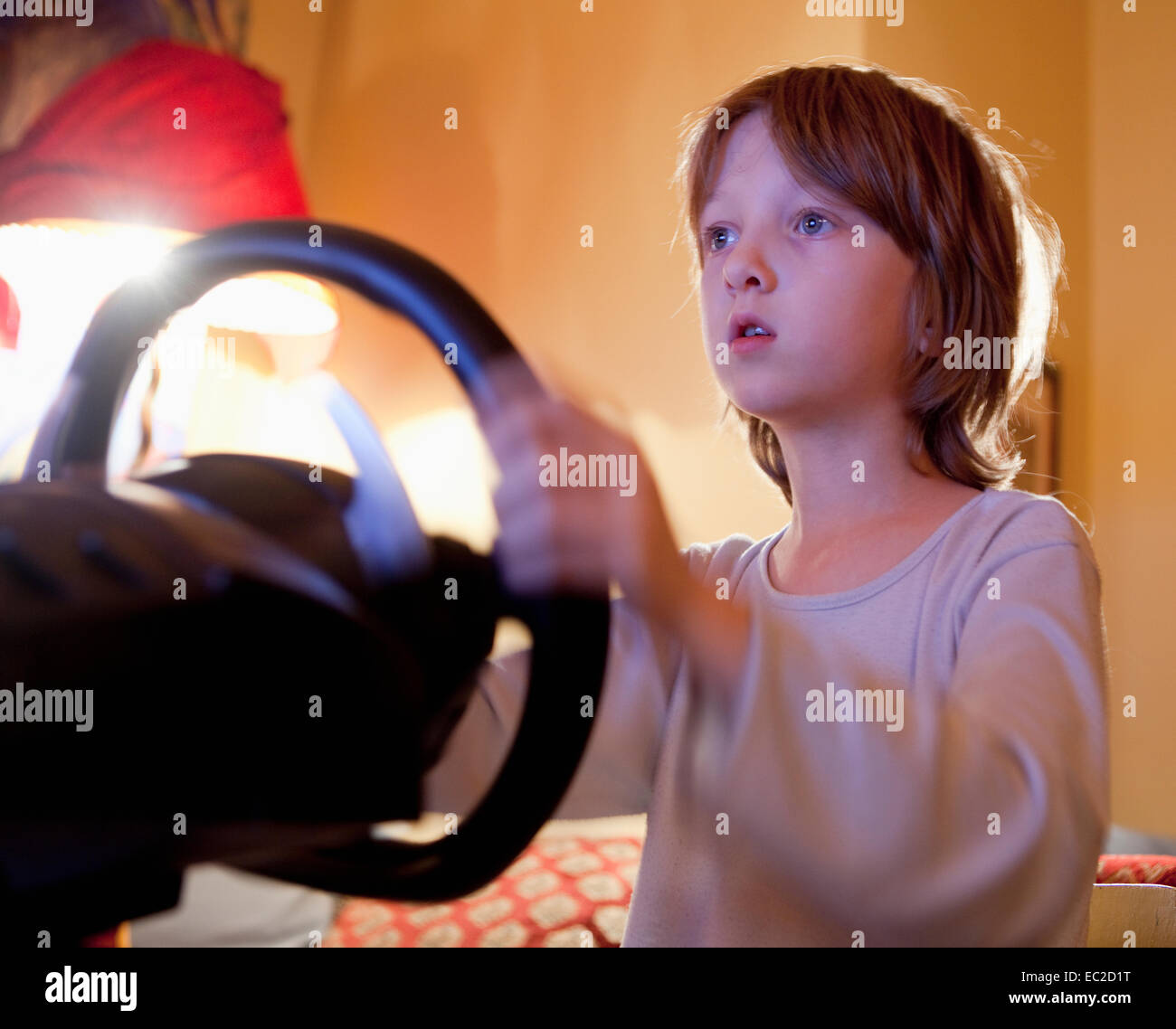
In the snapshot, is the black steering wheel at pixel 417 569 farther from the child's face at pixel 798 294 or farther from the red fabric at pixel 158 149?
the red fabric at pixel 158 149

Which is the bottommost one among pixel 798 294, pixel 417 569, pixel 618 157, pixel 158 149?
pixel 417 569

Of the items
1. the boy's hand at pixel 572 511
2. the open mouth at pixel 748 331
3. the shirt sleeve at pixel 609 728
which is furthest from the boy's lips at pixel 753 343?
the boy's hand at pixel 572 511

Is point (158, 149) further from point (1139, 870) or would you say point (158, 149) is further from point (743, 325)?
point (1139, 870)

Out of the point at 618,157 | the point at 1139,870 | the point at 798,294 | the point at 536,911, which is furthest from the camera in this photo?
the point at 618,157

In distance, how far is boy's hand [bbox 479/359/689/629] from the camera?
22 cm

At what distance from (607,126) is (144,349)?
4.40 feet

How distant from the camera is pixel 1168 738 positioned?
5.01ft

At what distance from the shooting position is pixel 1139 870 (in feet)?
2.68

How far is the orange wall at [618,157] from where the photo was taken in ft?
4.30

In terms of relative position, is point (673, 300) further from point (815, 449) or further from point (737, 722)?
point (737, 722)

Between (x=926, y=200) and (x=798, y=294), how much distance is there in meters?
0.14

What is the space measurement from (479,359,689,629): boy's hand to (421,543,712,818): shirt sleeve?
2cm

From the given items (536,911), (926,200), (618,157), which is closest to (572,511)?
(926,200)
